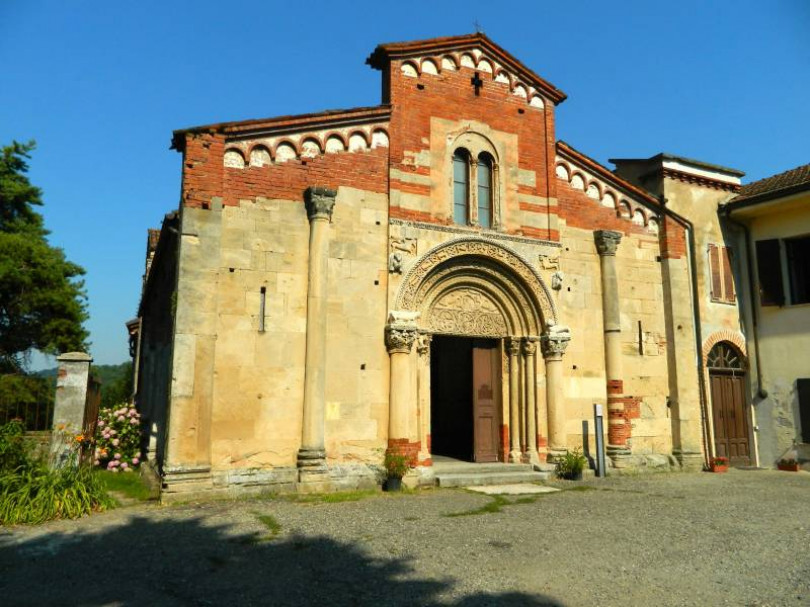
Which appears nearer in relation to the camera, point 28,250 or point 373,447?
point 373,447

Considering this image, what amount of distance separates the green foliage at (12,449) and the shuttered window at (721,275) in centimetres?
1490

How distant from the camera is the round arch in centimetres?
1213

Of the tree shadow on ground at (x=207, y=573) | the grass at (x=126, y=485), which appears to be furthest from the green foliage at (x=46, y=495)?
the tree shadow on ground at (x=207, y=573)

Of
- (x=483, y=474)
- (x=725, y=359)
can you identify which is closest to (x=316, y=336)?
(x=483, y=474)

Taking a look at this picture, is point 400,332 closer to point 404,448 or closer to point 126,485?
point 404,448

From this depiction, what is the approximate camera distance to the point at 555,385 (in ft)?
41.2

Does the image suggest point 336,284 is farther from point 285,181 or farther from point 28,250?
point 28,250

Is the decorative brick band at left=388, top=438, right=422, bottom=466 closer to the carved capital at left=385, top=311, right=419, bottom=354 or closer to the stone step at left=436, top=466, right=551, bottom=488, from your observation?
the stone step at left=436, top=466, right=551, bottom=488

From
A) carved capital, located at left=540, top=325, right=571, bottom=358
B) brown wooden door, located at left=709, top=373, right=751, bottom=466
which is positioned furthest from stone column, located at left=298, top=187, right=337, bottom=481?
brown wooden door, located at left=709, top=373, right=751, bottom=466

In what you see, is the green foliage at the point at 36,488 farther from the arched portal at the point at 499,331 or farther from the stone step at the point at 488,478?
the arched portal at the point at 499,331

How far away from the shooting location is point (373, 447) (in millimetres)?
10883

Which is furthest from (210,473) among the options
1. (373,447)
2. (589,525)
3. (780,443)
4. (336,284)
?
(780,443)

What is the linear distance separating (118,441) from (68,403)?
3.77m

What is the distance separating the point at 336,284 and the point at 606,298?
6.37m
